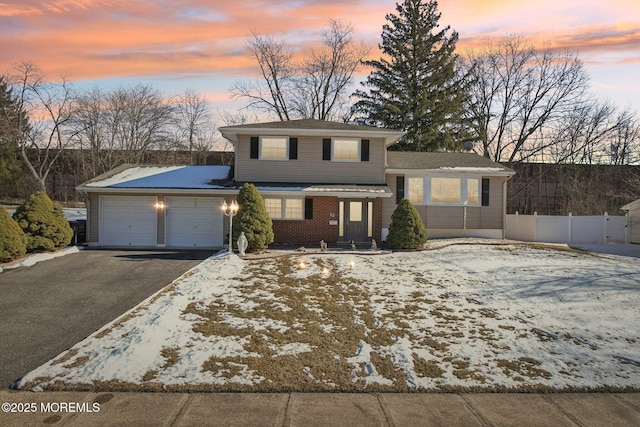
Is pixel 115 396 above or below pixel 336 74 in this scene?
below

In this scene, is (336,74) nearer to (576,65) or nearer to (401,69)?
(401,69)

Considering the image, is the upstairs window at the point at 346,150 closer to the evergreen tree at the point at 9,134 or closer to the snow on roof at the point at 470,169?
the snow on roof at the point at 470,169

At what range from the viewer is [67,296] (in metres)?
9.97

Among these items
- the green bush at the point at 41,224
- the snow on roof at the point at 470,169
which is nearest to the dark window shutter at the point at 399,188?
the snow on roof at the point at 470,169

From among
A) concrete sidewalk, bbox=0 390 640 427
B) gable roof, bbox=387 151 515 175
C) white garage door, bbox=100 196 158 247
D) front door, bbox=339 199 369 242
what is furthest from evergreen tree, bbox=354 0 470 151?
concrete sidewalk, bbox=0 390 640 427

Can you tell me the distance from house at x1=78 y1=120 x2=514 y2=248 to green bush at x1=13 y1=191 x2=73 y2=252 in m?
2.38

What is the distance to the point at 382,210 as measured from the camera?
65.8 ft

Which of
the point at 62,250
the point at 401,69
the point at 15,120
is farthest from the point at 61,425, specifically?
the point at 15,120

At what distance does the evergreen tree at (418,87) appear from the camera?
3388 cm

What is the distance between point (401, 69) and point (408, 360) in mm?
32732

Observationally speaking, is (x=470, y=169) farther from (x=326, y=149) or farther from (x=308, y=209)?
(x=308, y=209)

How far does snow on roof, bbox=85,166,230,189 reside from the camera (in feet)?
61.0

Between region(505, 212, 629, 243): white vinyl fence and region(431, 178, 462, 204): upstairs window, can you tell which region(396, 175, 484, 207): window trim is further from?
region(505, 212, 629, 243): white vinyl fence

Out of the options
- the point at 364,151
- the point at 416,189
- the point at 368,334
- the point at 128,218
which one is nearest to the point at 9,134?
the point at 128,218
